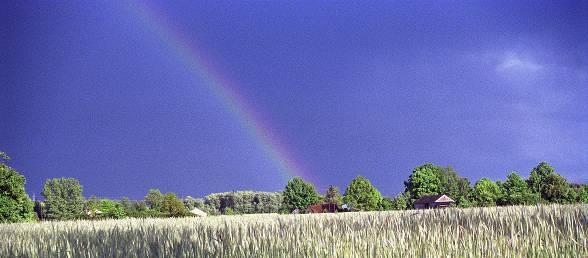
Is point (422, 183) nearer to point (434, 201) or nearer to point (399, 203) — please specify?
point (399, 203)

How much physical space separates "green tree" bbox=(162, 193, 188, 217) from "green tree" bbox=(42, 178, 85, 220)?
105 feet

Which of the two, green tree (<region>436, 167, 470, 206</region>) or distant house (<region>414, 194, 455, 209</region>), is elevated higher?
green tree (<region>436, 167, 470, 206</region>)

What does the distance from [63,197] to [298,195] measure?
128 feet

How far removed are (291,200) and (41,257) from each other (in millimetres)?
72689

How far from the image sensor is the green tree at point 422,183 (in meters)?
78.5

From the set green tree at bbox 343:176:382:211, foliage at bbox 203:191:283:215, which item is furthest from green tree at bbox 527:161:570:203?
foliage at bbox 203:191:283:215

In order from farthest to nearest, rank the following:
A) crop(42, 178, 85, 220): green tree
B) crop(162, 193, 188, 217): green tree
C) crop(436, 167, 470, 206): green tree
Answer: crop(436, 167, 470, 206): green tree → crop(42, 178, 85, 220): green tree → crop(162, 193, 188, 217): green tree

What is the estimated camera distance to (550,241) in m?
7.43

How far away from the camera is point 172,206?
55.4 metres

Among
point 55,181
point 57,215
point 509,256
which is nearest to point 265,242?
point 509,256

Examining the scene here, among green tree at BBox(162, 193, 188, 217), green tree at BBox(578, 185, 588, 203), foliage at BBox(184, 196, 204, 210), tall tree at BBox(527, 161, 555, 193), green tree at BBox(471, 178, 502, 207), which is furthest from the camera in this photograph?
foliage at BBox(184, 196, 204, 210)

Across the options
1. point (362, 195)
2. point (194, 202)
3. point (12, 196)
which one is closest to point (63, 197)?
point (194, 202)

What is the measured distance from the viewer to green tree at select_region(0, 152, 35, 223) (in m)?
A: 32.3

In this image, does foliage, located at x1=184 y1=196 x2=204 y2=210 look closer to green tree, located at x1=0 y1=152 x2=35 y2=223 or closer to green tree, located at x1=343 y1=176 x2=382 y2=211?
green tree, located at x1=343 y1=176 x2=382 y2=211
